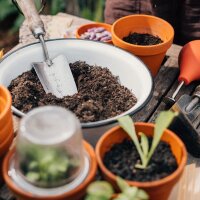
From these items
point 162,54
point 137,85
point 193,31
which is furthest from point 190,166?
point 193,31

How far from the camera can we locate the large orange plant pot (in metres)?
0.90

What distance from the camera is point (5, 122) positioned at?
905mm

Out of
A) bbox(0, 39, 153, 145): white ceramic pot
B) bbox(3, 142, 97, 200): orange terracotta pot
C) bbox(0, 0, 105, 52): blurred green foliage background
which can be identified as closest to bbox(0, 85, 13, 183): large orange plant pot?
bbox(3, 142, 97, 200): orange terracotta pot

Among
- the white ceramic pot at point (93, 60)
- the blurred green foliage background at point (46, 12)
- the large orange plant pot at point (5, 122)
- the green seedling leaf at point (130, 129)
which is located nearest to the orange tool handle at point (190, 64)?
the white ceramic pot at point (93, 60)

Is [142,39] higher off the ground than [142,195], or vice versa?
[142,195]

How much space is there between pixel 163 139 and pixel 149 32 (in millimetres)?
534

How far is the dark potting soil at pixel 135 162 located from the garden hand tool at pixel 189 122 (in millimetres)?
148

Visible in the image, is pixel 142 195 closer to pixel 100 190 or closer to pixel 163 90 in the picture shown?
pixel 100 190

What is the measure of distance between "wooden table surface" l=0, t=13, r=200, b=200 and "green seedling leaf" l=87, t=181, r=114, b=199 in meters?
0.25

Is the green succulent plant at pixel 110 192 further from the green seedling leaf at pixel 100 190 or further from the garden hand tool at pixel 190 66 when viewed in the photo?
the garden hand tool at pixel 190 66

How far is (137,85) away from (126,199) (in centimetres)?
43

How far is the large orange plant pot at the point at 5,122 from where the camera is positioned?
35.4 inches

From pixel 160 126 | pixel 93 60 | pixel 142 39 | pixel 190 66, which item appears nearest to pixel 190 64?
pixel 190 66

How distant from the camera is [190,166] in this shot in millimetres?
1090
